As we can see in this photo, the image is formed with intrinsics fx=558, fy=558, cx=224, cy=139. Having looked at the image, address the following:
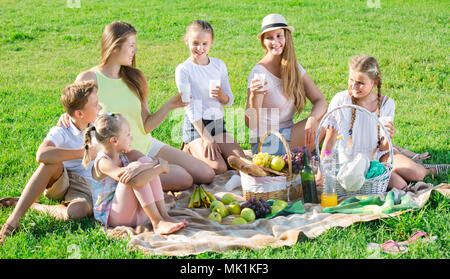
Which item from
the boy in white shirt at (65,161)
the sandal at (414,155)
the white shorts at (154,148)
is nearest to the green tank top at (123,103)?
the white shorts at (154,148)

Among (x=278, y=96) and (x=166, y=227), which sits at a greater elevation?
(x=278, y=96)

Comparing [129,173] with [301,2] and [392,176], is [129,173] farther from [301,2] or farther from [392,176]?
[301,2]

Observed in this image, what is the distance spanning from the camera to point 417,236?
13.8 feet

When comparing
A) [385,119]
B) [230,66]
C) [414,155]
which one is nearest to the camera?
[385,119]

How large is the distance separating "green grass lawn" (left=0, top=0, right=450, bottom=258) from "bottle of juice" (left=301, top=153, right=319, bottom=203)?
77 centimetres

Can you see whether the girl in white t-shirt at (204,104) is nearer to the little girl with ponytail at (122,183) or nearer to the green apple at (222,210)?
the green apple at (222,210)

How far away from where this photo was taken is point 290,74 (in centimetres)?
606

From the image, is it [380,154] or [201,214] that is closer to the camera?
[201,214]

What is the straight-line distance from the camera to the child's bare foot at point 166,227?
175 inches

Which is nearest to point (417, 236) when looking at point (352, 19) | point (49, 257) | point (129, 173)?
point (129, 173)

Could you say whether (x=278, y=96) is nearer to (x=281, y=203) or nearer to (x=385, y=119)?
(x=385, y=119)

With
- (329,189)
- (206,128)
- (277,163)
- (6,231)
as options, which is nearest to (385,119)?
(329,189)

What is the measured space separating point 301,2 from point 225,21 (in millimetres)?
2634

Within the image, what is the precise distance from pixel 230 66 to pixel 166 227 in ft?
24.5
